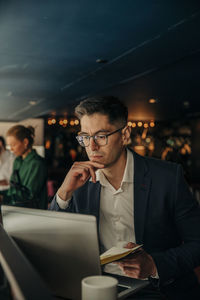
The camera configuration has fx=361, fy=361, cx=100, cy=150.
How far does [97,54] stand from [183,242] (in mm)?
4020

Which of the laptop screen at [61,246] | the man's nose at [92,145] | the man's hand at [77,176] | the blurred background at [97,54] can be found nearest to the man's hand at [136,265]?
the laptop screen at [61,246]

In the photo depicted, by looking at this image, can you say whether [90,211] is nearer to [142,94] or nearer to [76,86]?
[76,86]

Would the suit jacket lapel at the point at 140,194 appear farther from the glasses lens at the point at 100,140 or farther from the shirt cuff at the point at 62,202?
the shirt cuff at the point at 62,202

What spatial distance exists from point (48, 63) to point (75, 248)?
5.21 m

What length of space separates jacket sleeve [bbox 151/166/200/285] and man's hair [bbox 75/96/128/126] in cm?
46

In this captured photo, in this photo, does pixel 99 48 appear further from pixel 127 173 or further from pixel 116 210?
pixel 116 210

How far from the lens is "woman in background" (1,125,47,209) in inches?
159

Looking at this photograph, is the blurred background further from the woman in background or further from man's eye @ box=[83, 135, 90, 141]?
the woman in background

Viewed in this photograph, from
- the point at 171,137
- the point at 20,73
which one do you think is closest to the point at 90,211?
the point at 20,73

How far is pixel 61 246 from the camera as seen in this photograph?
1.23m

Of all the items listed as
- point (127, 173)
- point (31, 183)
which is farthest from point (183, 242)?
point (31, 183)

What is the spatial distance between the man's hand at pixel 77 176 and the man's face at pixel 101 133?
0.06 meters

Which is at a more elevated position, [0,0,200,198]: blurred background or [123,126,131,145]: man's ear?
[0,0,200,198]: blurred background

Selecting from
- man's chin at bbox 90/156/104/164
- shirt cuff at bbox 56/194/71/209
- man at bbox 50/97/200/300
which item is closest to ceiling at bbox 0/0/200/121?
man at bbox 50/97/200/300
